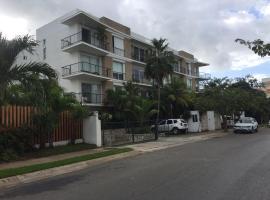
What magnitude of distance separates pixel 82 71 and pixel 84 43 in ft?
9.04

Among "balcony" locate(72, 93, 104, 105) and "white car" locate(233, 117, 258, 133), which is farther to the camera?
"white car" locate(233, 117, 258, 133)

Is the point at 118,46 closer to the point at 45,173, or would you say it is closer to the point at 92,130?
the point at 92,130

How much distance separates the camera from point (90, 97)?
123 feet

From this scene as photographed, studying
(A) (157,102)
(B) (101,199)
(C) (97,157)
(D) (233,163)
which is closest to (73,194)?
(B) (101,199)

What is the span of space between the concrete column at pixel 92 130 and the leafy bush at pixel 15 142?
4675 millimetres

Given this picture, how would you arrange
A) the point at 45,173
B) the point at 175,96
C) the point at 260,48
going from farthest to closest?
1. the point at 175,96
2. the point at 45,173
3. the point at 260,48

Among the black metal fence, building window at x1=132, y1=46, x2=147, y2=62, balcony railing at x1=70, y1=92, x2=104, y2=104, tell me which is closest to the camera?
the black metal fence

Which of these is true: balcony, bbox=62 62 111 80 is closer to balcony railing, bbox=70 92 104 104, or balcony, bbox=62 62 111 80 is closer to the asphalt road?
balcony railing, bbox=70 92 104 104

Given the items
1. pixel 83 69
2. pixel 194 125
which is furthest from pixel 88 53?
pixel 194 125

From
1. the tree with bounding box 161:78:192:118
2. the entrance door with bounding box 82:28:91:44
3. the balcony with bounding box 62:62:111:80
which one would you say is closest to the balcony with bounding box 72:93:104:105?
the balcony with bounding box 62:62:111:80

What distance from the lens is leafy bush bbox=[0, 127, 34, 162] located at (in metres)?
16.2

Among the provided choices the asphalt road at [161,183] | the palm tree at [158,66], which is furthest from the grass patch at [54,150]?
the palm tree at [158,66]

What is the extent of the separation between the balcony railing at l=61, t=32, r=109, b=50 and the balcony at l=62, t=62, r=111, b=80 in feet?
7.36

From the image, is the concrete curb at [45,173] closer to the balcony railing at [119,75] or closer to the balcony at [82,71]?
the balcony at [82,71]
